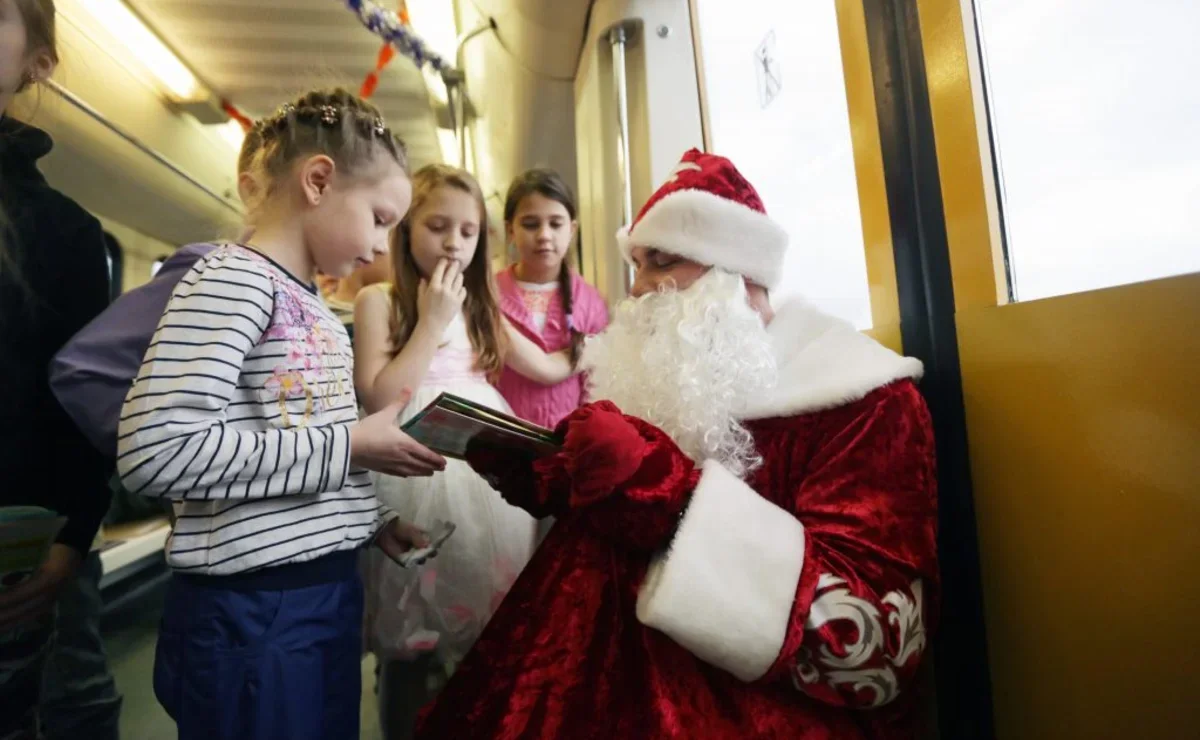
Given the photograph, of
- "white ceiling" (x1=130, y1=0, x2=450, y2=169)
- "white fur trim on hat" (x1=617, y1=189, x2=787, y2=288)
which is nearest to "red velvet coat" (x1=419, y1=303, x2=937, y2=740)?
"white fur trim on hat" (x1=617, y1=189, x2=787, y2=288)

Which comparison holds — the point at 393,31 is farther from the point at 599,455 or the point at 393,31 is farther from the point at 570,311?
the point at 599,455

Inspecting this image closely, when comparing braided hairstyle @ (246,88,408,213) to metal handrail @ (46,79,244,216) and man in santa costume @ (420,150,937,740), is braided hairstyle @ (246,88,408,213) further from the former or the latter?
man in santa costume @ (420,150,937,740)

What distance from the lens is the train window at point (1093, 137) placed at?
57 centimetres

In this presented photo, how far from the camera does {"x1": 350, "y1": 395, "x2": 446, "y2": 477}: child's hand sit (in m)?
0.77

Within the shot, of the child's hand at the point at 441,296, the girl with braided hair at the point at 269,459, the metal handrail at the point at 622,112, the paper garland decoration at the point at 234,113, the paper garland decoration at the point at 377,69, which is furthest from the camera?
the paper garland decoration at the point at 377,69

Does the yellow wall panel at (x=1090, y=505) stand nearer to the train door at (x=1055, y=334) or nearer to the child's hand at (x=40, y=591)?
the train door at (x=1055, y=334)

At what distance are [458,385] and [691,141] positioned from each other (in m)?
1.09

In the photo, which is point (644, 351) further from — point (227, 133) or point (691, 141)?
point (227, 133)

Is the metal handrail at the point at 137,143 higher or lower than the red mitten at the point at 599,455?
higher

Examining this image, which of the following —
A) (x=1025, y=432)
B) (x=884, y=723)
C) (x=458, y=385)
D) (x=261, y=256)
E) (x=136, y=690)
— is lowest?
(x=136, y=690)

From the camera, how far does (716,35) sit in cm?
173

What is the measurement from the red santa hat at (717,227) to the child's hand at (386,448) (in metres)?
0.52

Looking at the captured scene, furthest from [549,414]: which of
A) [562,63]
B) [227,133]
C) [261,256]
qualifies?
[227,133]

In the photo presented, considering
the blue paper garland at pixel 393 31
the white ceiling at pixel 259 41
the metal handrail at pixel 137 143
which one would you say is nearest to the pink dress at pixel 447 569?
the metal handrail at pixel 137 143
